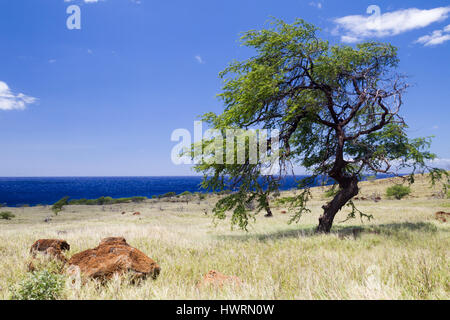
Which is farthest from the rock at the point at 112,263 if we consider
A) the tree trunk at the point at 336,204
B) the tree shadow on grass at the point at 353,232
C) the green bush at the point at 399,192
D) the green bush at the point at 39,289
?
the green bush at the point at 399,192

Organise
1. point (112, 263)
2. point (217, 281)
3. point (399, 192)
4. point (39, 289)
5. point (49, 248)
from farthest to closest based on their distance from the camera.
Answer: point (399, 192) < point (49, 248) < point (112, 263) < point (217, 281) < point (39, 289)

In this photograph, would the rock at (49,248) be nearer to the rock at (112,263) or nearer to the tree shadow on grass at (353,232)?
the rock at (112,263)

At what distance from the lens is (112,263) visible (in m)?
Answer: 4.87

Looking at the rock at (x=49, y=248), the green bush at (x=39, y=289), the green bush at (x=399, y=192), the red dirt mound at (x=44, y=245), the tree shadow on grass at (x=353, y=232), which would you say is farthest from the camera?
the green bush at (x=399, y=192)

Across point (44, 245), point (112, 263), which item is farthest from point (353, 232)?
point (44, 245)

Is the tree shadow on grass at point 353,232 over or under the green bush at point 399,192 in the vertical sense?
over

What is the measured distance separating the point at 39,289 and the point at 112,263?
49.0 inches

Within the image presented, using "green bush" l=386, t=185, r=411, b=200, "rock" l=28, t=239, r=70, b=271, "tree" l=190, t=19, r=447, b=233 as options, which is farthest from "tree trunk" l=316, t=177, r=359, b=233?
"green bush" l=386, t=185, r=411, b=200

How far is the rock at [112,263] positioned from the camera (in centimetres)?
472

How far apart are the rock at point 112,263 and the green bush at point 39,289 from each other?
689mm

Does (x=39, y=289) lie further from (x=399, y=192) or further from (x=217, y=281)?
(x=399, y=192)

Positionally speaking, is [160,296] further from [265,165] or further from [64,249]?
[265,165]
